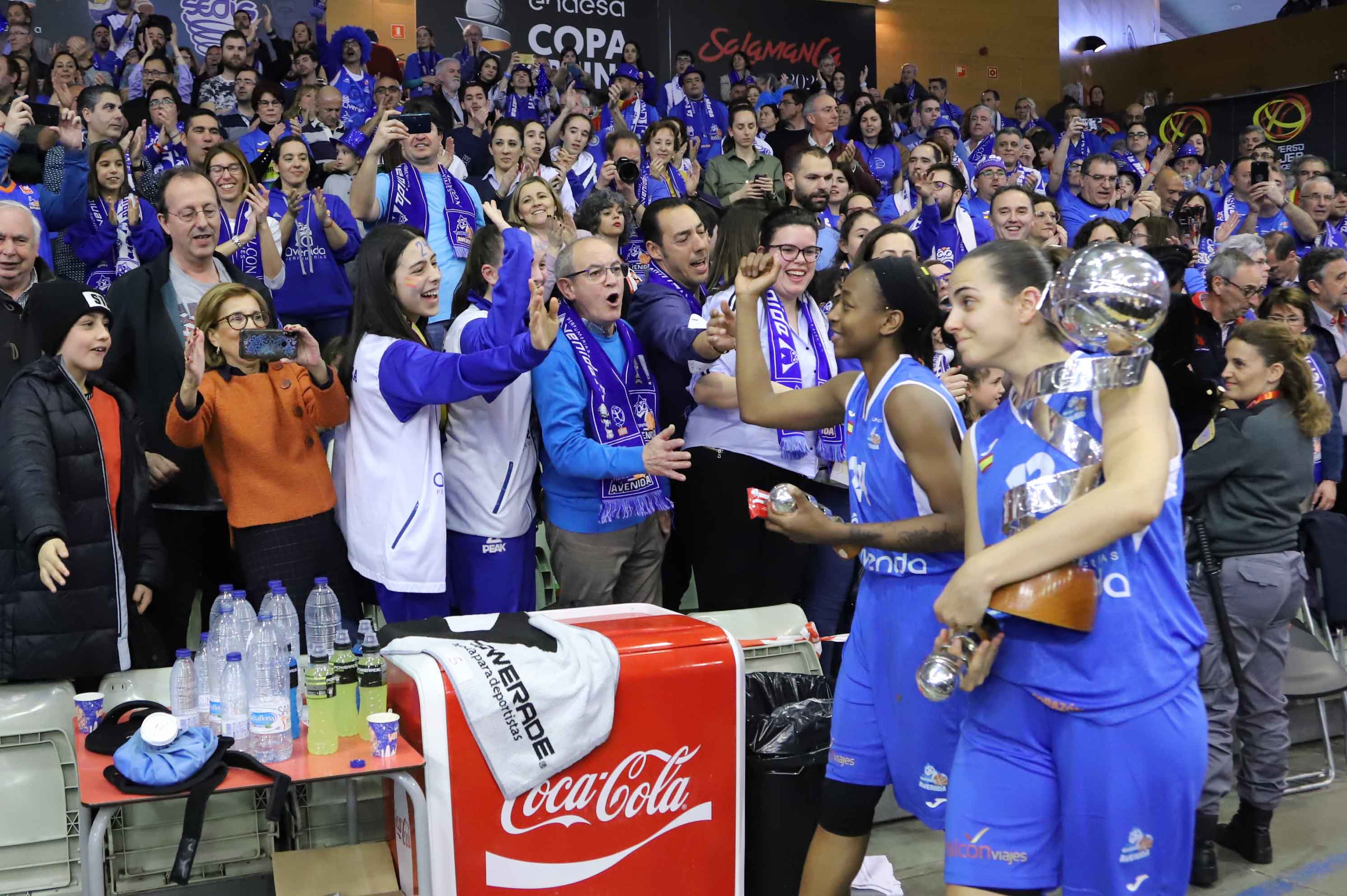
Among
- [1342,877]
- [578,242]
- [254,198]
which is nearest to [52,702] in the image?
[578,242]

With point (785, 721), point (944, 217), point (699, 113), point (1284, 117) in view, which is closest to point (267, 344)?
point (785, 721)

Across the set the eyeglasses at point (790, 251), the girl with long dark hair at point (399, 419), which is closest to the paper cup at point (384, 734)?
the girl with long dark hair at point (399, 419)

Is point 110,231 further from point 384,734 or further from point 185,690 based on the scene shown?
point 384,734

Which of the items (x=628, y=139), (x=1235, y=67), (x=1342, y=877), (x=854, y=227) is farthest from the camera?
(x=1235, y=67)

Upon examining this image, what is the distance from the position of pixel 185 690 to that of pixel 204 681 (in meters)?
0.12

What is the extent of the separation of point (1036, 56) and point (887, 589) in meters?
18.2

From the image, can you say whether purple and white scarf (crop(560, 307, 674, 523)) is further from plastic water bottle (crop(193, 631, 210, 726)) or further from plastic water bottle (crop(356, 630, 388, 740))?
plastic water bottle (crop(193, 631, 210, 726))

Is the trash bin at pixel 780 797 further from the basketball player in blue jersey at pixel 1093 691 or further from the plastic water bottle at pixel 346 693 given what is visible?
the basketball player in blue jersey at pixel 1093 691

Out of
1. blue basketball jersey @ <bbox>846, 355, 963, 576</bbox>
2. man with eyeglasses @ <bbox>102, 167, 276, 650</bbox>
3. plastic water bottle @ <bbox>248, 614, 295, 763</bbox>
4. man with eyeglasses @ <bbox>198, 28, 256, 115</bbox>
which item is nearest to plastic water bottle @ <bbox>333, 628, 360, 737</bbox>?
plastic water bottle @ <bbox>248, 614, 295, 763</bbox>

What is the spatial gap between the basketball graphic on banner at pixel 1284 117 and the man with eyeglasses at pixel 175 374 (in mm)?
15245

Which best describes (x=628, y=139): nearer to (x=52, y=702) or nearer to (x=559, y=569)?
(x=559, y=569)

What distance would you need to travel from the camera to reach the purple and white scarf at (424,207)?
5.93 metres

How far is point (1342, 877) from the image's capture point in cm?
383

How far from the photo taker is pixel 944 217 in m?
7.40
